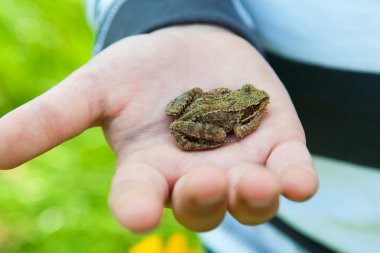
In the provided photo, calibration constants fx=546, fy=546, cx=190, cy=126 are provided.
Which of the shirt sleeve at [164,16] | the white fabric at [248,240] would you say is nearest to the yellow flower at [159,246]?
the white fabric at [248,240]

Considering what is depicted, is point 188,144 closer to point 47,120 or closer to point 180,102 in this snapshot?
point 180,102

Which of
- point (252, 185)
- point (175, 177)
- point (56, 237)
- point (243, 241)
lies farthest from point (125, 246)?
point (252, 185)

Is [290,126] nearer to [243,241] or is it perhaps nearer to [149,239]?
[243,241]

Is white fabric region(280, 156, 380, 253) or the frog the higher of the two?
the frog

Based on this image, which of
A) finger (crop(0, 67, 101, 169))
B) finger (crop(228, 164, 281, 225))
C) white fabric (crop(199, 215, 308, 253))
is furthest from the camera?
white fabric (crop(199, 215, 308, 253))

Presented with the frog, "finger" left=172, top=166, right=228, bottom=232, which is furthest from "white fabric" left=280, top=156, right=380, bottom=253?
"finger" left=172, top=166, right=228, bottom=232

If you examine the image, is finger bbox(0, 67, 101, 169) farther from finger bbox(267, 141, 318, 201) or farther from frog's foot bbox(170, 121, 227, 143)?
finger bbox(267, 141, 318, 201)

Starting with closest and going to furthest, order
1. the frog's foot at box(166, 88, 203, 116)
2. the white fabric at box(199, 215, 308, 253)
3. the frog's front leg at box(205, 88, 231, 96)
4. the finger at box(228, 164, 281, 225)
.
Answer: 1. the finger at box(228, 164, 281, 225)
2. the frog's foot at box(166, 88, 203, 116)
3. the frog's front leg at box(205, 88, 231, 96)
4. the white fabric at box(199, 215, 308, 253)
